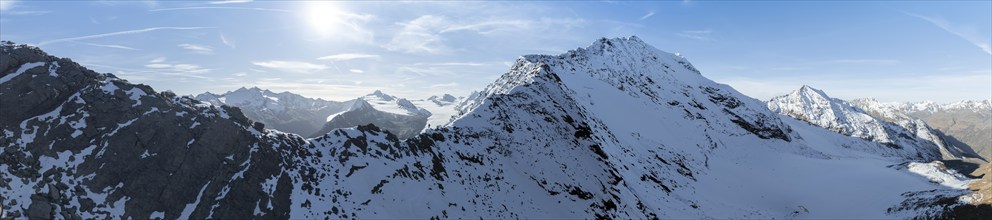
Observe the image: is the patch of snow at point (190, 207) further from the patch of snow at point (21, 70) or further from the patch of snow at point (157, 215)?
the patch of snow at point (21, 70)

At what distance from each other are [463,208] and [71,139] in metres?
29.5

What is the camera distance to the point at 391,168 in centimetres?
4106

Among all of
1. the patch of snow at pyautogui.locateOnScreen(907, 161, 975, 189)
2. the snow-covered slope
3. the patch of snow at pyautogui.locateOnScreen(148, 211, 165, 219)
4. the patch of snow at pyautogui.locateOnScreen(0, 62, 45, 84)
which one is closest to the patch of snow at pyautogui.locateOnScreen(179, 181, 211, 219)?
the patch of snow at pyautogui.locateOnScreen(148, 211, 165, 219)

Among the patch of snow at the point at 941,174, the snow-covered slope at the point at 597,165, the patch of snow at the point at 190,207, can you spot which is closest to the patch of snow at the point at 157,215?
the patch of snow at the point at 190,207

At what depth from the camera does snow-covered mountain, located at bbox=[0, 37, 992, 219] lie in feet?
93.7

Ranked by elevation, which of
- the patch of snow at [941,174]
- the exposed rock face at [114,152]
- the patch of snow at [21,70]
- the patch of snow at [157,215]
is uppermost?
the patch of snow at [21,70]

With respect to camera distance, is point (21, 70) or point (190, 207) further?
point (21, 70)

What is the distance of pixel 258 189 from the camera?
1289 inches

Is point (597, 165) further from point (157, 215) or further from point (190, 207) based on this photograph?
point (157, 215)

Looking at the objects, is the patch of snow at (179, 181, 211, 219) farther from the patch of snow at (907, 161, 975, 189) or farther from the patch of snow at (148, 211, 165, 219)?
the patch of snow at (907, 161, 975, 189)

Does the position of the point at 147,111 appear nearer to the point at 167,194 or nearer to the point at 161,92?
the point at 161,92

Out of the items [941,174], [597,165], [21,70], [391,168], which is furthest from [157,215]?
[941,174]

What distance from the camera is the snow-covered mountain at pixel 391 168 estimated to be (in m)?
28.5

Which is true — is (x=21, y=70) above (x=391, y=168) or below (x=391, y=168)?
above
